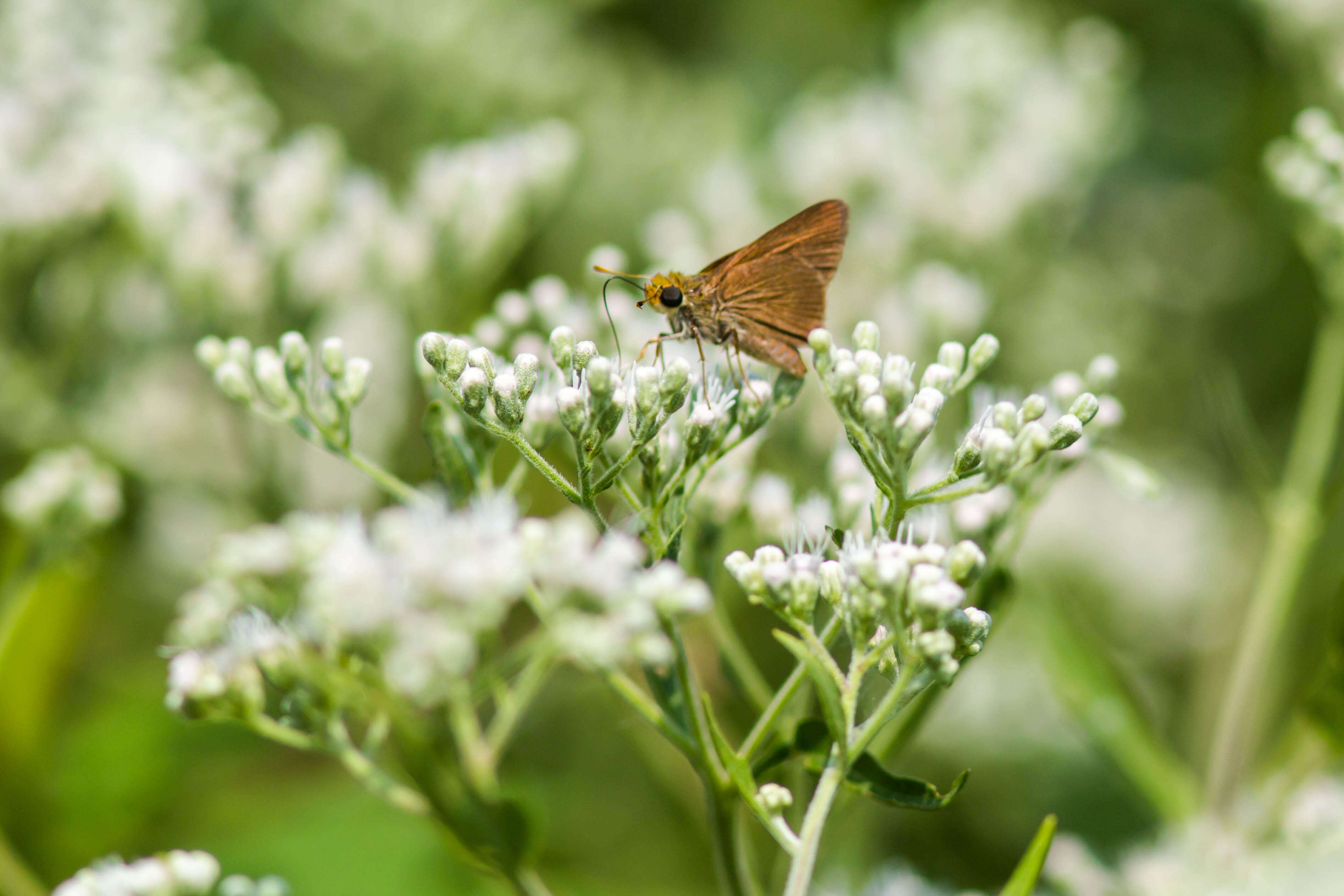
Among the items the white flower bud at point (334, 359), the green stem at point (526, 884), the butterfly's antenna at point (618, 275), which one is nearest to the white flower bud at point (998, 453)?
the butterfly's antenna at point (618, 275)

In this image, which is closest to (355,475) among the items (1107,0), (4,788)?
(4,788)

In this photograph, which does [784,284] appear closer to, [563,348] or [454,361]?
[563,348]

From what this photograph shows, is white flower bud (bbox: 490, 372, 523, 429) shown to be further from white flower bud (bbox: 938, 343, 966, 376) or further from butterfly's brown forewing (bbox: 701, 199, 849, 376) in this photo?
white flower bud (bbox: 938, 343, 966, 376)

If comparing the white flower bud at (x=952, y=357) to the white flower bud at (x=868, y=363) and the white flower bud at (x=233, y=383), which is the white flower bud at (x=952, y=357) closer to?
the white flower bud at (x=868, y=363)

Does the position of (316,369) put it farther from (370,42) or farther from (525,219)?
(370,42)

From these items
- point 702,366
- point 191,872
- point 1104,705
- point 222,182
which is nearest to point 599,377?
point 702,366

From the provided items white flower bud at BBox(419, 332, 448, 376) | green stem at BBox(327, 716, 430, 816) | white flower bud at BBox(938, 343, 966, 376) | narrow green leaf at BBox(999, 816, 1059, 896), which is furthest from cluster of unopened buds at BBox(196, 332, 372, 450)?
narrow green leaf at BBox(999, 816, 1059, 896)
